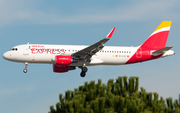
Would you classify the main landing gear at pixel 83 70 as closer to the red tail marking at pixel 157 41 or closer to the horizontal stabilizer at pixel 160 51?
the red tail marking at pixel 157 41

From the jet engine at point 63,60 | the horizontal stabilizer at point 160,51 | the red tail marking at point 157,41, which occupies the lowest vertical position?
the jet engine at point 63,60

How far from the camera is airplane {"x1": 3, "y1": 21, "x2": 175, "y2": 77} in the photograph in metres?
52.7

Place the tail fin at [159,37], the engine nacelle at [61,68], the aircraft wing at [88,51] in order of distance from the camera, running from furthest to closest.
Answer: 1. the tail fin at [159,37]
2. the engine nacelle at [61,68]
3. the aircraft wing at [88,51]

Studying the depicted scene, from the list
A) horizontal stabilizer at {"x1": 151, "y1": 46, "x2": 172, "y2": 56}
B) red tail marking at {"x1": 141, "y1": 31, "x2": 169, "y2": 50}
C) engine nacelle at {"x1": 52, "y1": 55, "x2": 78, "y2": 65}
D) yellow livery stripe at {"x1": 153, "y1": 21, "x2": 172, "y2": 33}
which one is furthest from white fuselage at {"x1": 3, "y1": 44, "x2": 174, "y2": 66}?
yellow livery stripe at {"x1": 153, "y1": 21, "x2": 172, "y2": 33}

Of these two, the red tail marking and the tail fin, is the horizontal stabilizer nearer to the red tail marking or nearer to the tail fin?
the red tail marking

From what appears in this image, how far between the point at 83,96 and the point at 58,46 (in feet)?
45.9

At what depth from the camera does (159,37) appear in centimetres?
5909

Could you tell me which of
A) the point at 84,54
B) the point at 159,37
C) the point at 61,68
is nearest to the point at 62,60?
the point at 84,54

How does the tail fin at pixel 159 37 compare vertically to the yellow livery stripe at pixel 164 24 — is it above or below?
below

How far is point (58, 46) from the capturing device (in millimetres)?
53844

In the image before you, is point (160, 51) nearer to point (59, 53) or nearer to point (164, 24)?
point (164, 24)

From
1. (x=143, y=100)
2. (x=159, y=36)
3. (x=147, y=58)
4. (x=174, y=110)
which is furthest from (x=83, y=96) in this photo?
(x=159, y=36)

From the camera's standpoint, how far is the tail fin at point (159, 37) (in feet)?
190

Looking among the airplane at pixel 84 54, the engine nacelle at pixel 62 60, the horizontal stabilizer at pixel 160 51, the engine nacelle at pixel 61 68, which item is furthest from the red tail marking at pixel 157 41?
the engine nacelle at pixel 62 60
